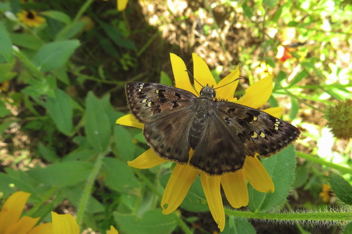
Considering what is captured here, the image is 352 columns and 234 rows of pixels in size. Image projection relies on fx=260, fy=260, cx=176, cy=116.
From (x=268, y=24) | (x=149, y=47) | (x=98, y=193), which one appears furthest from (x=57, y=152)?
(x=268, y=24)

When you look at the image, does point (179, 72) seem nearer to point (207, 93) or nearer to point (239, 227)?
point (207, 93)

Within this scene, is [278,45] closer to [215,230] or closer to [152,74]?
[152,74]

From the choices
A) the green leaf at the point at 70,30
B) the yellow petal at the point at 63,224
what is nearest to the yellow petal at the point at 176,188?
the yellow petal at the point at 63,224

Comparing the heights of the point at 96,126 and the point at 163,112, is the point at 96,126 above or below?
below

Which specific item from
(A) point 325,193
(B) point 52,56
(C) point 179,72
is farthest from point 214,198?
(A) point 325,193

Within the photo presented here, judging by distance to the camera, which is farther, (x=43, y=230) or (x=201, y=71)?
(x=201, y=71)

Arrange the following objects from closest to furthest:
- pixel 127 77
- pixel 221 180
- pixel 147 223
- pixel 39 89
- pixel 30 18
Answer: pixel 221 180, pixel 147 223, pixel 39 89, pixel 30 18, pixel 127 77
